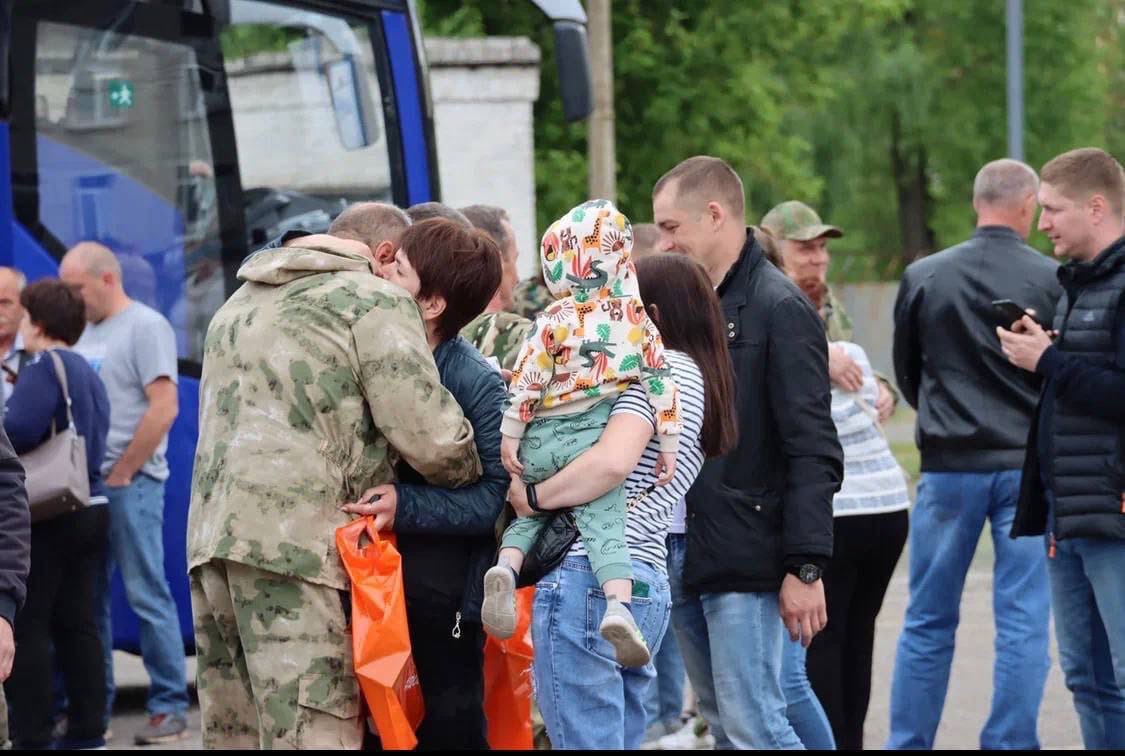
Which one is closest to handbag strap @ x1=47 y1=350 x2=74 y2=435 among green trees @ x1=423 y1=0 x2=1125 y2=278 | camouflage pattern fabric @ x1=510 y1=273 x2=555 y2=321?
camouflage pattern fabric @ x1=510 y1=273 x2=555 y2=321

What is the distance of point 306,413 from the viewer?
426 cm

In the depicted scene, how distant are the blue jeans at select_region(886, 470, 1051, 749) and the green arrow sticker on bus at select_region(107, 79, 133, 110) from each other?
3996 mm

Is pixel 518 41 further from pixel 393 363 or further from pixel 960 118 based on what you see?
pixel 960 118

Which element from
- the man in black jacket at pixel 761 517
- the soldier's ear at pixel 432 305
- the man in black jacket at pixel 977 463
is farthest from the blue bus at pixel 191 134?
the soldier's ear at pixel 432 305

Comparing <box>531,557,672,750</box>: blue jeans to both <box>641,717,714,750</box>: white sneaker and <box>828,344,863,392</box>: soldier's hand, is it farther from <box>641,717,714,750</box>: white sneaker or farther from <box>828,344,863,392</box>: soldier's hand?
<box>641,717,714,750</box>: white sneaker

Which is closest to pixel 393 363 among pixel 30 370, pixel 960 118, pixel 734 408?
pixel 734 408

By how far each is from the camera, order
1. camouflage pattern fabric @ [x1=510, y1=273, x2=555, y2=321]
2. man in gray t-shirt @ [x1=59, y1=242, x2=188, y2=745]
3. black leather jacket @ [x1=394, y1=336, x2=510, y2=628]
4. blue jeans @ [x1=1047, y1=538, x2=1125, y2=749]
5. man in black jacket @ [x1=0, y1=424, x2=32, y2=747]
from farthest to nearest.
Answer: man in gray t-shirt @ [x1=59, y1=242, x2=188, y2=745], camouflage pattern fabric @ [x1=510, y1=273, x2=555, y2=321], blue jeans @ [x1=1047, y1=538, x2=1125, y2=749], black leather jacket @ [x1=394, y1=336, x2=510, y2=628], man in black jacket @ [x1=0, y1=424, x2=32, y2=747]

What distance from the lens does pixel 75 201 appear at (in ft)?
27.2

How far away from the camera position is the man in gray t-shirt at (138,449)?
7.88m

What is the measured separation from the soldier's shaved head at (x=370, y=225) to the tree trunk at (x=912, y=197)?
97.7 feet

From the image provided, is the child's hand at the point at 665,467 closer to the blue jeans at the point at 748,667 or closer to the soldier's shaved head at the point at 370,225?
the blue jeans at the point at 748,667

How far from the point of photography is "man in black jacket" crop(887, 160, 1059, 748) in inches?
265

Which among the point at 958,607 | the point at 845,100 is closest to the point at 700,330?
the point at 958,607

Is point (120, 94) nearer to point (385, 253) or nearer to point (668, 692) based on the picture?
point (668, 692)
